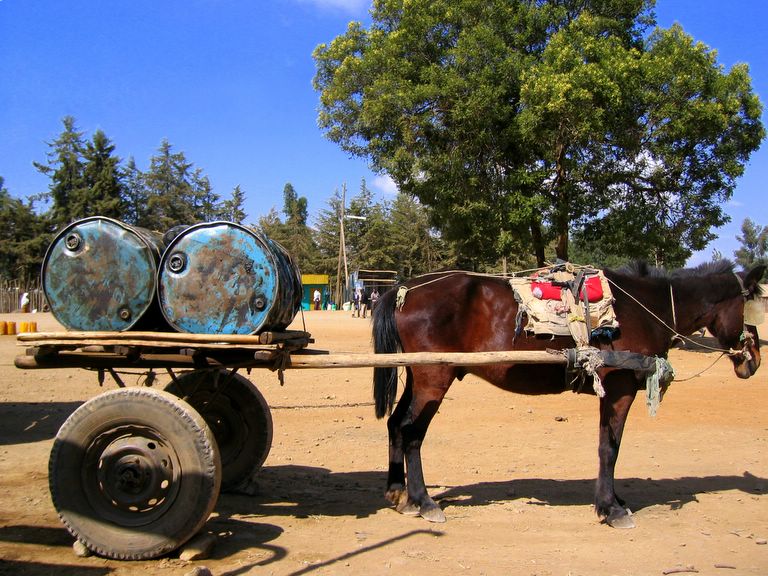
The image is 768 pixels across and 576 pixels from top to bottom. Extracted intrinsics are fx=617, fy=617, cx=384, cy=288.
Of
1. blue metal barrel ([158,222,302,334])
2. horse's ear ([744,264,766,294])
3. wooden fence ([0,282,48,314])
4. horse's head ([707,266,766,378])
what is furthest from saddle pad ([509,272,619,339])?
wooden fence ([0,282,48,314])

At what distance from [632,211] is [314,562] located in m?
13.9

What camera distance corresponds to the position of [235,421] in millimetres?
5594

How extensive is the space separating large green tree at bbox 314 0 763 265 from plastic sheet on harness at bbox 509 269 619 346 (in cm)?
921

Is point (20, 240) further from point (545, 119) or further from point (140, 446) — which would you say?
point (140, 446)

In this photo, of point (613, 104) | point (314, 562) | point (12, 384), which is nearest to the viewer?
point (314, 562)

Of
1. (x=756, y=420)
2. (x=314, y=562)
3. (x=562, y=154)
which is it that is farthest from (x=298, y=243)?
(x=314, y=562)

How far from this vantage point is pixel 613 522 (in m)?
4.97

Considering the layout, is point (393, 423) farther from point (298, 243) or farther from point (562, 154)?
point (298, 243)

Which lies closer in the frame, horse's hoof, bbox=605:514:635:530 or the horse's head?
horse's hoof, bbox=605:514:635:530

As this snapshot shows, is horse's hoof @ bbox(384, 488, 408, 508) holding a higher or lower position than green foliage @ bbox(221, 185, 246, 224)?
lower

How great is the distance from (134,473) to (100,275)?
1352 millimetres

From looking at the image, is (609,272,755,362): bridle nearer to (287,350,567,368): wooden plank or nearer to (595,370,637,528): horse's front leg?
(595,370,637,528): horse's front leg

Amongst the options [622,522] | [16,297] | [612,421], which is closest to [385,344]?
[612,421]

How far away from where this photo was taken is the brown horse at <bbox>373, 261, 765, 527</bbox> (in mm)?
5273
